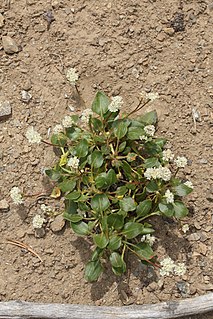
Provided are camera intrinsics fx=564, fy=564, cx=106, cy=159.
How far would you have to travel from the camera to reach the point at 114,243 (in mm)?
3465

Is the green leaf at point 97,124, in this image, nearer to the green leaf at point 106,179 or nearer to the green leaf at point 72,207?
the green leaf at point 106,179

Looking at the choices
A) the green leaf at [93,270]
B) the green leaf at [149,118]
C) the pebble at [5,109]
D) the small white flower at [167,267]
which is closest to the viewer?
the small white flower at [167,267]

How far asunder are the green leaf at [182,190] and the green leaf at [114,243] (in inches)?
18.4

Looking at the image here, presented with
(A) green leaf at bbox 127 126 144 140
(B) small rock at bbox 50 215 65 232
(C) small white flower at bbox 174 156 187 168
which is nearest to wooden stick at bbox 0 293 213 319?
(B) small rock at bbox 50 215 65 232

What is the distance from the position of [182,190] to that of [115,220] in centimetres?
46

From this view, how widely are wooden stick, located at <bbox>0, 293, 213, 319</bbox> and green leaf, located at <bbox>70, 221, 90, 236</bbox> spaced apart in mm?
465

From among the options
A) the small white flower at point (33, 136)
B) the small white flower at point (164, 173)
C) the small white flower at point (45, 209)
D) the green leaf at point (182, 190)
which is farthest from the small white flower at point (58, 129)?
the green leaf at point (182, 190)

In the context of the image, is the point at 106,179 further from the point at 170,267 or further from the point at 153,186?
the point at 170,267

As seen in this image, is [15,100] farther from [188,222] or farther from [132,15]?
[188,222]

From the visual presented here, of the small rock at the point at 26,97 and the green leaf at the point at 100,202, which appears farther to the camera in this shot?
the small rock at the point at 26,97

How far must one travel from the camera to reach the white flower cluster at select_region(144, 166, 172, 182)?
11.2ft

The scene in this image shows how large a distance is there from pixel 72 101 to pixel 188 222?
1.13 metres

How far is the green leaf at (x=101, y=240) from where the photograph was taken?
3.44 meters

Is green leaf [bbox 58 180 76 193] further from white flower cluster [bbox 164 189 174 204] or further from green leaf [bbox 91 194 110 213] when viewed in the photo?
white flower cluster [bbox 164 189 174 204]
